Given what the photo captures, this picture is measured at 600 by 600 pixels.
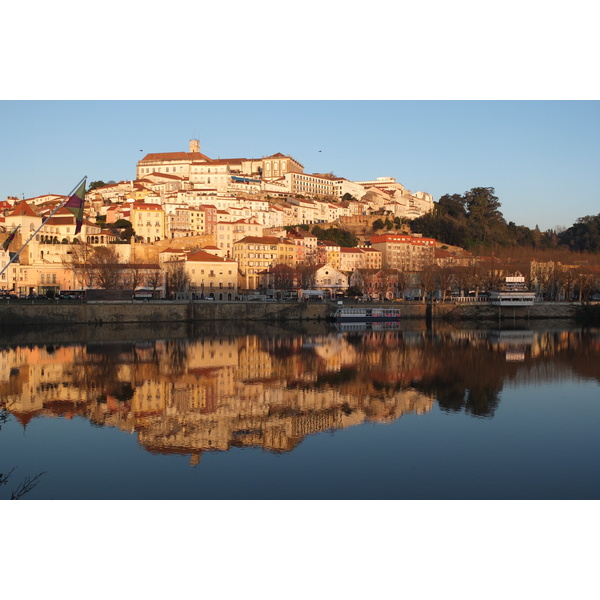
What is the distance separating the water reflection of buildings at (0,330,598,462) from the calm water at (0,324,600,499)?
0.18ft

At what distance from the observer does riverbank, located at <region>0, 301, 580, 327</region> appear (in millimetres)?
31938

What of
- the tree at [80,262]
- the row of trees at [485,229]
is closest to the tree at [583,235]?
the row of trees at [485,229]

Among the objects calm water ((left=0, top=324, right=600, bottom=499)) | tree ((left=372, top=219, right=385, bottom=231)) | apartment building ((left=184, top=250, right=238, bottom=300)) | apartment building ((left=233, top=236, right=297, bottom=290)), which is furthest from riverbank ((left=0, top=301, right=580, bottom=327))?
tree ((left=372, top=219, right=385, bottom=231))

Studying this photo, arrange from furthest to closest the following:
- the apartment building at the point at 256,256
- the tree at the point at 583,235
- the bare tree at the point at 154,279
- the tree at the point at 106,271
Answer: the tree at the point at 583,235 → the apartment building at the point at 256,256 → the bare tree at the point at 154,279 → the tree at the point at 106,271

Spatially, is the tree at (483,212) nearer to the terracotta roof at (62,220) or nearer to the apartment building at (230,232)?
the apartment building at (230,232)

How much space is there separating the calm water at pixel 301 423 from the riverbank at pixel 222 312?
9545mm

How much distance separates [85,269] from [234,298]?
399 inches

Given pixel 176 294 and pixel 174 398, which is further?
pixel 176 294

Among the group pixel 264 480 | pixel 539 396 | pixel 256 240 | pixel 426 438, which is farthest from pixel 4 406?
pixel 256 240

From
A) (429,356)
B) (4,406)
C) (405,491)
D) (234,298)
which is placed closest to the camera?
(405,491)

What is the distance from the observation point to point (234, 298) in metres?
44.1

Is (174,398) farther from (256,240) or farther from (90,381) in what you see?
(256,240)

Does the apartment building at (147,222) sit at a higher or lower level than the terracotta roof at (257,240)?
higher

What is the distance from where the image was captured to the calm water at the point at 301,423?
28.1 ft
